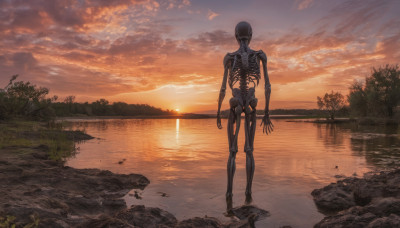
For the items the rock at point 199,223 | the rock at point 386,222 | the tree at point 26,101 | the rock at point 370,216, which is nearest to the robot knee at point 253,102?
the rock at point 370,216

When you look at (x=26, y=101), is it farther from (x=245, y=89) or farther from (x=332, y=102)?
(x=332, y=102)

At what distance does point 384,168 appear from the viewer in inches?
412

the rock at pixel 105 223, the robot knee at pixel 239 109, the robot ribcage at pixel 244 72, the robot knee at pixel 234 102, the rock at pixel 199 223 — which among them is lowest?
the rock at pixel 199 223

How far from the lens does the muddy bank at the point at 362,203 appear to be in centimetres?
441

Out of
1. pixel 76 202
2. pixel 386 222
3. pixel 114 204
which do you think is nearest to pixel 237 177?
pixel 114 204

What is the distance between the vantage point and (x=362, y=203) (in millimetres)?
6453

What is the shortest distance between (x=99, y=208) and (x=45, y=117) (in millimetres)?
40230

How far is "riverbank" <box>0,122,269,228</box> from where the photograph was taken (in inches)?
175

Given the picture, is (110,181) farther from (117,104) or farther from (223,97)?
(117,104)

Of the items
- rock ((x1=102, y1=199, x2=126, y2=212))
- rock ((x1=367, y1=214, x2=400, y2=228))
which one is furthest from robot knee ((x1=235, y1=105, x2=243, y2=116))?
rock ((x1=367, y1=214, x2=400, y2=228))

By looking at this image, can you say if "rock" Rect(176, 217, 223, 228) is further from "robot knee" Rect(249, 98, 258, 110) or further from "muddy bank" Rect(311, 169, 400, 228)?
"robot knee" Rect(249, 98, 258, 110)

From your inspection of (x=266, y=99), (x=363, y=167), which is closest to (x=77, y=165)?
(x=266, y=99)

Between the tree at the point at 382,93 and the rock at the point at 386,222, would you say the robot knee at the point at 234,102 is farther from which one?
the tree at the point at 382,93

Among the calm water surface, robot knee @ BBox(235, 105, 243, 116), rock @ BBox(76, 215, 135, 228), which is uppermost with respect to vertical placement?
robot knee @ BBox(235, 105, 243, 116)
